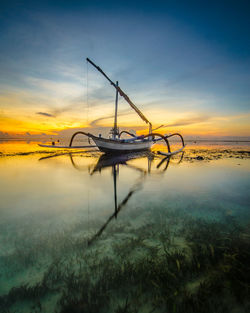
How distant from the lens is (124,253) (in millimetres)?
3330

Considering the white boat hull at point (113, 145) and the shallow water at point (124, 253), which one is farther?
the white boat hull at point (113, 145)

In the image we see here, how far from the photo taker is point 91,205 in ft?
19.8

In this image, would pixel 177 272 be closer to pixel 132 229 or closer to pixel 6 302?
pixel 132 229

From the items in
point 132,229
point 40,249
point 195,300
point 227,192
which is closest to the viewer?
point 195,300

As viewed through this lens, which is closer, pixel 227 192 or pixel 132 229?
pixel 132 229

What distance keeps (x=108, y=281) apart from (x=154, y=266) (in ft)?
3.13

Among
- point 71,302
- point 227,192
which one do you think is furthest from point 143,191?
point 71,302

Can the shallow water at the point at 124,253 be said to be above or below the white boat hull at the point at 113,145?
below

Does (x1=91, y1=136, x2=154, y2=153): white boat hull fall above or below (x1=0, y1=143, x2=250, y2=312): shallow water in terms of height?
above

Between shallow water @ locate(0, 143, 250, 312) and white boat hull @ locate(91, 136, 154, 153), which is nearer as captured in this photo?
shallow water @ locate(0, 143, 250, 312)

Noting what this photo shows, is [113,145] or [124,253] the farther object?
[113,145]

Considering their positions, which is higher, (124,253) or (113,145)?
(113,145)

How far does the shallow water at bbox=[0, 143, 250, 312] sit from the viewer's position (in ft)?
7.43

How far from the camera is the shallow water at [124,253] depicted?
2266mm
